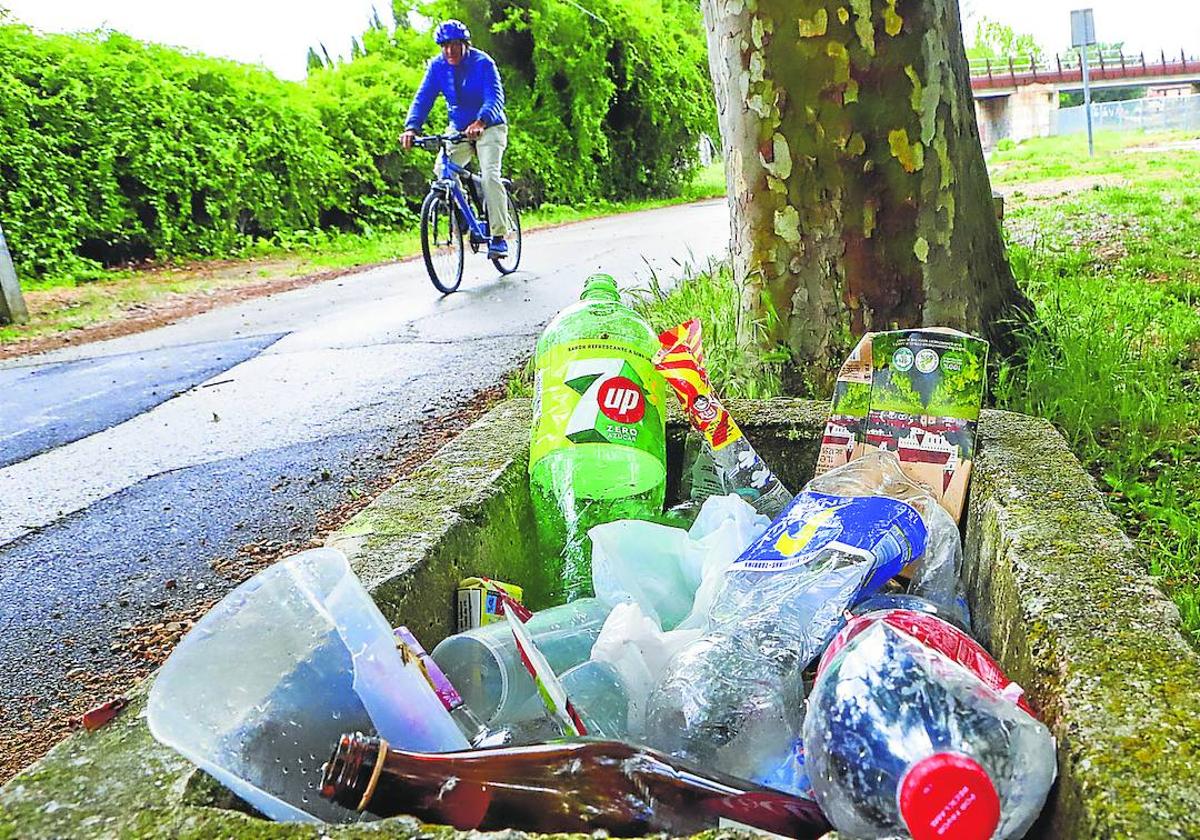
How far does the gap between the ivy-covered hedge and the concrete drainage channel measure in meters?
10.7

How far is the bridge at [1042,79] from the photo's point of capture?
140 ft

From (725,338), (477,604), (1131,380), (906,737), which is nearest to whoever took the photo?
(906,737)

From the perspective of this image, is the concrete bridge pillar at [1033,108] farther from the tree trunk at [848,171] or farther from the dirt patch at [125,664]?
the dirt patch at [125,664]

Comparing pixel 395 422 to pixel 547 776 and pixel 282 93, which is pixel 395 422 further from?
pixel 282 93

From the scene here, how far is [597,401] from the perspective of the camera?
6.25ft

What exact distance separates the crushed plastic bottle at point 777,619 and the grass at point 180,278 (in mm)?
8015

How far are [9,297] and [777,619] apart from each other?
8.92m

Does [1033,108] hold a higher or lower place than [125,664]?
higher

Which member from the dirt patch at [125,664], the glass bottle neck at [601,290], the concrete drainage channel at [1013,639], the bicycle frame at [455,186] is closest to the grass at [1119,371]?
the concrete drainage channel at [1013,639]

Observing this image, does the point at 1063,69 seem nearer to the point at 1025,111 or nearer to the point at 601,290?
the point at 1025,111

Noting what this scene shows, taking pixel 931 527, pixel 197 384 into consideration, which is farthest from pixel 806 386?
pixel 197 384

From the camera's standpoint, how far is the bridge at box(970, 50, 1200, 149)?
140 feet

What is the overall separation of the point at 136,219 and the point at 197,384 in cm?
709

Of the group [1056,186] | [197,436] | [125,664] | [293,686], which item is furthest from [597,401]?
[1056,186]
